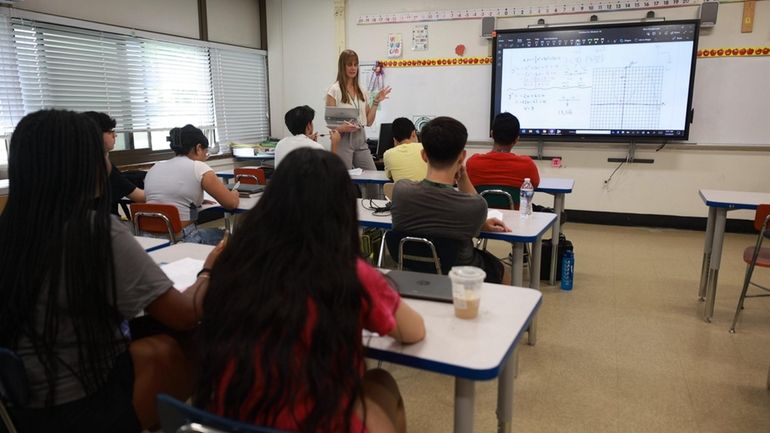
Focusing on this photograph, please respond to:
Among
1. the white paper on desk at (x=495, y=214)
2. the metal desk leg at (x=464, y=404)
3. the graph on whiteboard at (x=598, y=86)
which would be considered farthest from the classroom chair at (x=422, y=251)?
the graph on whiteboard at (x=598, y=86)

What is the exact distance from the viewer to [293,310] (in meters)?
1.01

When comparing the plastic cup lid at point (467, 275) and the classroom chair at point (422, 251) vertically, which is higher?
the plastic cup lid at point (467, 275)

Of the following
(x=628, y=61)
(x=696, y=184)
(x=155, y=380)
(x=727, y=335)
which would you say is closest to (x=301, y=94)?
(x=628, y=61)

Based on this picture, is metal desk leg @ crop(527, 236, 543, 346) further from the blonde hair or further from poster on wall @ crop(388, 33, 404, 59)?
poster on wall @ crop(388, 33, 404, 59)

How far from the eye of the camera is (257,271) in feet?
3.46

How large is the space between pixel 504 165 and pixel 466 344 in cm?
224

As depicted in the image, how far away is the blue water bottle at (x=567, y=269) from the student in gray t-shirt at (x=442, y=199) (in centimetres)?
166

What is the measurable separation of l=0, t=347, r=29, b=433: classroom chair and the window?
12.0 feet

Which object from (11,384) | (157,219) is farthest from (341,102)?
(11,384)

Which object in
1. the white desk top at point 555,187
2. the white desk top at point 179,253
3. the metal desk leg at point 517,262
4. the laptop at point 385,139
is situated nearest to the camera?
the white desk top at point 179,253

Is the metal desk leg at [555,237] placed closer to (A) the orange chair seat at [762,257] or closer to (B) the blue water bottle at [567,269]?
(B) the blue water bottle at [567,269]

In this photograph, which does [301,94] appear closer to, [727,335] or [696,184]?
[696,184]

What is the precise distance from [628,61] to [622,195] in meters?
1.38

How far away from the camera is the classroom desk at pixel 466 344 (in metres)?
1.24
